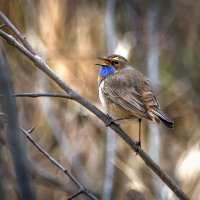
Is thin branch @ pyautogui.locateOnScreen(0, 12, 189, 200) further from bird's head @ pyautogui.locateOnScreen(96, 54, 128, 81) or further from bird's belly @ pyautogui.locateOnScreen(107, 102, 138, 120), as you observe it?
bird's head @ pyautogui.locateOnScreen(96, 54, 128, 81)

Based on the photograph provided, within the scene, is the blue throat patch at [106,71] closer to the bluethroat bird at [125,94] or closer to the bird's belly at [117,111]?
the bluethroat bird at [125,94]

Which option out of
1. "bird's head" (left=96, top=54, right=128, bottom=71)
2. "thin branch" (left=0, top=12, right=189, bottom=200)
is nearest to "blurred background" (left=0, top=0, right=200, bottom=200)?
"bird's head" (left=96, top=54, right=128, bottom=71)

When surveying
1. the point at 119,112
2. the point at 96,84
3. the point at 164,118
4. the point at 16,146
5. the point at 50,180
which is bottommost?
the point at 16,146

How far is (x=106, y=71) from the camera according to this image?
4906mm

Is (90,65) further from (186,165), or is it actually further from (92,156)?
(186,165)

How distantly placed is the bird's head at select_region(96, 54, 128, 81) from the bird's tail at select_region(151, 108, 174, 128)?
2.84 feet

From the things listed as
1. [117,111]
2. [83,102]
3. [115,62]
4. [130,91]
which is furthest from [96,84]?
[83,102]

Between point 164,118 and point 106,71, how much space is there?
1.19 meters

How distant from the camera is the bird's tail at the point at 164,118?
3.83m

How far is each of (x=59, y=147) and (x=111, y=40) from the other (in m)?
1.45

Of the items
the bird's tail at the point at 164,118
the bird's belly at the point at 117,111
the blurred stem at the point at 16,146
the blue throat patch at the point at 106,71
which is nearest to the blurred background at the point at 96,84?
the blue throat patch at the point at 106,71

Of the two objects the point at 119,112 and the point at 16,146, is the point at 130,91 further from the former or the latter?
the point at 16,146

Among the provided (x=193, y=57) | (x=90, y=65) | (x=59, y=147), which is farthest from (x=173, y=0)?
→ (x=59, y=147)

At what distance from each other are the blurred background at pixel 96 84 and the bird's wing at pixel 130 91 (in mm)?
1124
